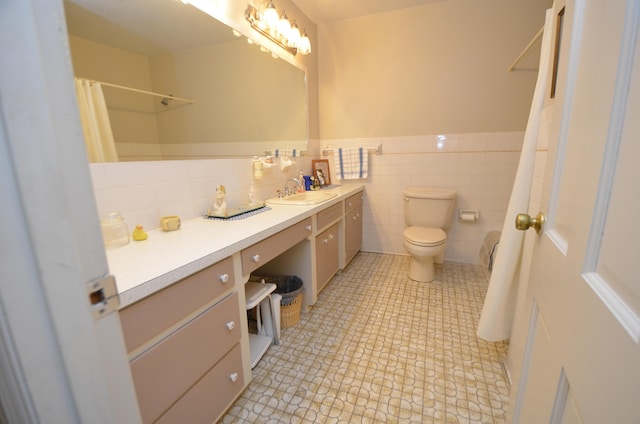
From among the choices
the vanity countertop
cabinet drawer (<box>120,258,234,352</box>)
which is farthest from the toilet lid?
cabinet drawer (<box>120,258,234,352</box>)

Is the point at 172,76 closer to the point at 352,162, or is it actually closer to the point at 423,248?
the point at 352,162

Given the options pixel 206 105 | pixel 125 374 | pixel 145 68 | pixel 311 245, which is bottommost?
pixel 311 245

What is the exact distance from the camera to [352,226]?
2764 millimetres

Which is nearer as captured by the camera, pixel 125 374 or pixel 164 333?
pixel 125 374

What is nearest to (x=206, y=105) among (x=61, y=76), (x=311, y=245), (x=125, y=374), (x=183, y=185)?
(x=183, y=185)

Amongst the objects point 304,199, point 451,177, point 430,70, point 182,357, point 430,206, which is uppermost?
point 430,70

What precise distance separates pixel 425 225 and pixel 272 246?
5.73 ft

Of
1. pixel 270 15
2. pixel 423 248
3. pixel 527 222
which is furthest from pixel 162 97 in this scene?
pixel 423 248

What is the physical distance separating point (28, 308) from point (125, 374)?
21 centimetres

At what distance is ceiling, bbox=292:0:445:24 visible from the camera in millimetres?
2459

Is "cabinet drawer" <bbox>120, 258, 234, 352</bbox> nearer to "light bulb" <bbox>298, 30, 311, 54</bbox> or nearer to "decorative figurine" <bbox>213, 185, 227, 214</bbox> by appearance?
"decorative figurine" <bbox>213, 185, 227, 214</bbox>

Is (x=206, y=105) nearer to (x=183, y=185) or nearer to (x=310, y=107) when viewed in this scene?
(x=183, y=185)

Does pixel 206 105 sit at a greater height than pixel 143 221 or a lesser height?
greater

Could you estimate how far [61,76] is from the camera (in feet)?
1.20
